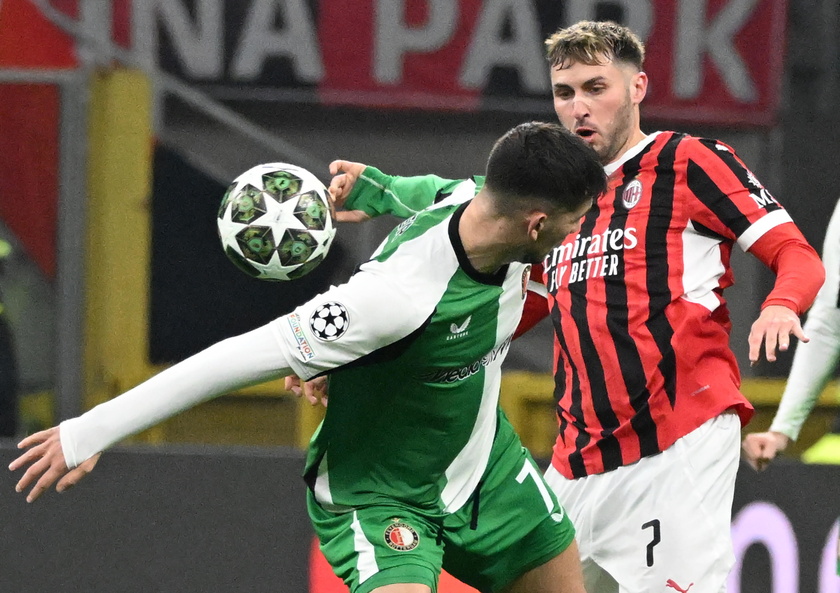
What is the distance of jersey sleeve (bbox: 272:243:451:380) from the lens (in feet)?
9.27

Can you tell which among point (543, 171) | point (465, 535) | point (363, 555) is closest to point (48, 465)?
point (363, 555)

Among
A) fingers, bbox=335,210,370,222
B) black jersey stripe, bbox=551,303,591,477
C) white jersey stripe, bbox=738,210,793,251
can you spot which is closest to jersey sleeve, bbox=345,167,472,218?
fingers, bbox=335,210,370,222

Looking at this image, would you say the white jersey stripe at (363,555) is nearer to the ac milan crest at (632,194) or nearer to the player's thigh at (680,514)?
the player's thigh at (680,514)

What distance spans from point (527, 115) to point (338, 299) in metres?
3.29

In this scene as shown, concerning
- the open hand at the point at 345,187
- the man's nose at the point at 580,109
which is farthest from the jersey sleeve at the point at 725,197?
the open hand at the point at 345,187

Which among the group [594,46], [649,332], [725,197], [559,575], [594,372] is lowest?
[559,575]

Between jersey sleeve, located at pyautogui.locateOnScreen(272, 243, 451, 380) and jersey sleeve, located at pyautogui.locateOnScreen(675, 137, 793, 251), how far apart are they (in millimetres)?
898

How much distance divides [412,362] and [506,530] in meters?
0.57

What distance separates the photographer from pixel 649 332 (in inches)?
138

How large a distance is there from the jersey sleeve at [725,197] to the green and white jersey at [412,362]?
554mm

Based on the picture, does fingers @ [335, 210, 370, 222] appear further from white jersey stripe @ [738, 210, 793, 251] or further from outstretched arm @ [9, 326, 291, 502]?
white jersey stripe @ [738, 210, 793, 251]

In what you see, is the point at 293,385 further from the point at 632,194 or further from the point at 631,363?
the point at 632,194

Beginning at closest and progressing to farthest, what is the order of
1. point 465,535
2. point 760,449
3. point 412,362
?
1. point 412,362
2. point 465,535
3. point 760,449

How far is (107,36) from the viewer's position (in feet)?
19.4
